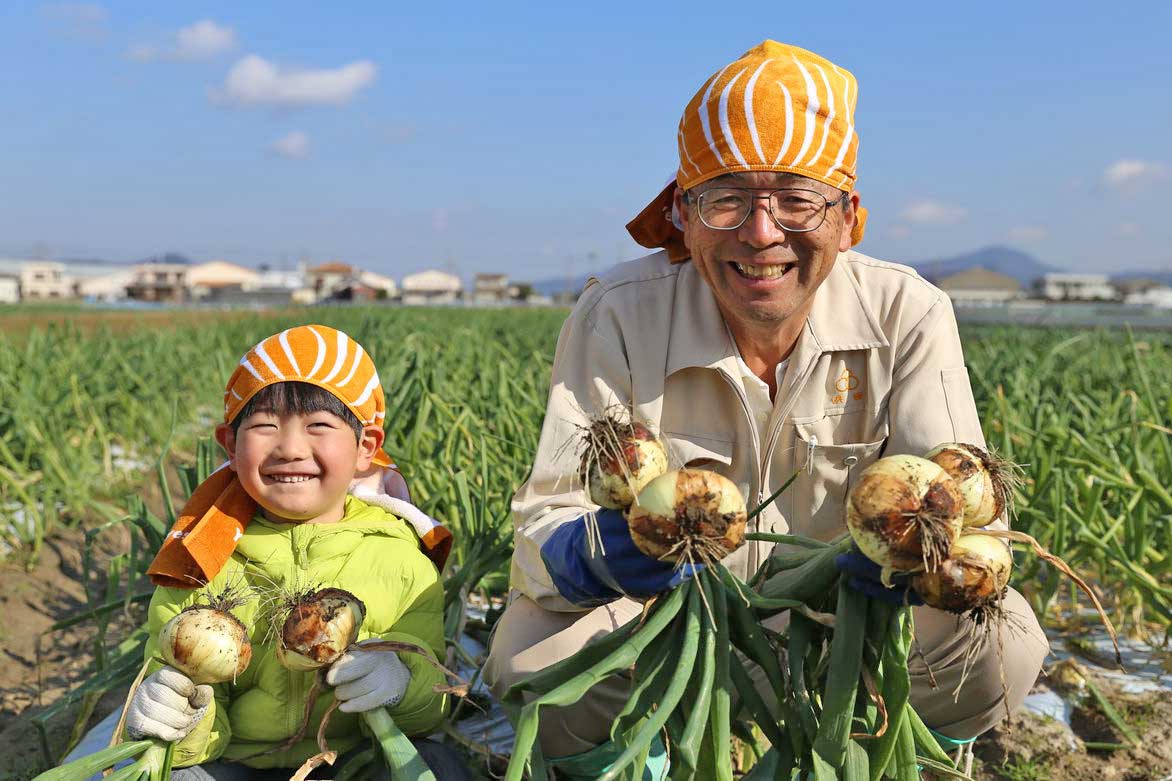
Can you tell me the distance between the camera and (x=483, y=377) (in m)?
3.18

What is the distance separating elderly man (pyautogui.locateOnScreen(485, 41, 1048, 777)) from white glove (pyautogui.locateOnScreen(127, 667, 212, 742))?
19.5 inches

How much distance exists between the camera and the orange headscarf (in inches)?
57.6

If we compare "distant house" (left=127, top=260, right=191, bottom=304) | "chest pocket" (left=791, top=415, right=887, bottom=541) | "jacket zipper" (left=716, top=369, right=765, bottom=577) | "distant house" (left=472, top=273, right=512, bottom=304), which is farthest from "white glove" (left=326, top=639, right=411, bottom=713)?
"distant house" (left=472, top=273, right=512, bottom=304)

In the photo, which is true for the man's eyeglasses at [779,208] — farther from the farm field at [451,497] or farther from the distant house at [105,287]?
the distant house at [105,287]

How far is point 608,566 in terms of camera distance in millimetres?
1146

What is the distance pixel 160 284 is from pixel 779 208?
68.8 meters

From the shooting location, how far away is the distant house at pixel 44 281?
211 ft

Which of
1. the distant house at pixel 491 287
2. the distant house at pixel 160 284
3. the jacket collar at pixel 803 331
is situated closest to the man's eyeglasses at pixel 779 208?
the jacket collar at pixel 803 331

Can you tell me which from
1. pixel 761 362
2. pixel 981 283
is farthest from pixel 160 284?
pixel 761 362

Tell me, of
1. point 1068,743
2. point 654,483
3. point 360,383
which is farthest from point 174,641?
point 1068,743

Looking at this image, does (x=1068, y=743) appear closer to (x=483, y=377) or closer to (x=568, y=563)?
(x=568, y=563)

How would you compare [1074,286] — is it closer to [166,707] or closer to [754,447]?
[754,447]

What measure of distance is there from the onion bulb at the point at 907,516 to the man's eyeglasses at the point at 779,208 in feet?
2.00

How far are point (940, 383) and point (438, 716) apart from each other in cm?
99
